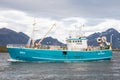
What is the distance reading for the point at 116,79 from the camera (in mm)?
61781

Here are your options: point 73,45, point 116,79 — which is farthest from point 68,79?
point 73,45

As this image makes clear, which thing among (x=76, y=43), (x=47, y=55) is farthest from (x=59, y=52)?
(x=76, y=43)

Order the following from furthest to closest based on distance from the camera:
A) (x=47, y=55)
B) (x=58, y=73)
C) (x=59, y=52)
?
1. (x=59, y=52)
2. (x=47, y=55)
3. (x=58, y=73)

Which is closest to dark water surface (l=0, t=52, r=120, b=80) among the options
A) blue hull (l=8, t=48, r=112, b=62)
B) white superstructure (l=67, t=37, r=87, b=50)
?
blue hull (l=8, t=48, r=112, b=62)

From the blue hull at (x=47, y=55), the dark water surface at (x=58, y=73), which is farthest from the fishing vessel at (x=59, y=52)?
Answer: the dark water surface at (x=58, y=73)

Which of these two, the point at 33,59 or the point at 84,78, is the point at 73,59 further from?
the point at 84,78

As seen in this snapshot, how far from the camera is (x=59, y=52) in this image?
345 feet

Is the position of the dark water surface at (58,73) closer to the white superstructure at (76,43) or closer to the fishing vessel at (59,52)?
the fishing vessel at (59,52)

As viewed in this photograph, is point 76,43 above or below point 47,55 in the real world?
above

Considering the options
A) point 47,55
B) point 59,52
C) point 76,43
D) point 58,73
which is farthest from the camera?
point 76,43

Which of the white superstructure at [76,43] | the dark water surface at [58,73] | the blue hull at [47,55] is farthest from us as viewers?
the white superstructure at [76,43]

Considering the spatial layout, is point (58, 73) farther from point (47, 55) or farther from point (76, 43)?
point (76, 43)

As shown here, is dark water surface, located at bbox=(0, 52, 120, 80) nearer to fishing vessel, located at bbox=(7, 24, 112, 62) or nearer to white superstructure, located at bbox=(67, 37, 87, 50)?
fishing vessel, located at bbox=(7, 24, 112, 62)

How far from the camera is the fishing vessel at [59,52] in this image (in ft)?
336
